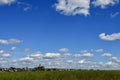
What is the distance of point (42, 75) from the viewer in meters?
39.7

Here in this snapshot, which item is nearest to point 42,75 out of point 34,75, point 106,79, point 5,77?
point 34,75

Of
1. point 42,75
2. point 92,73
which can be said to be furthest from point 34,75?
point 92,73

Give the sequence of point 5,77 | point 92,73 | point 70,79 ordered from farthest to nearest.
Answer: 1. point 92,73
2. point 70,79
3. point 5,77

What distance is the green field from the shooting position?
38.5 m

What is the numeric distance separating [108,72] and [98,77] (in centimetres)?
263

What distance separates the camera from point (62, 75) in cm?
4109

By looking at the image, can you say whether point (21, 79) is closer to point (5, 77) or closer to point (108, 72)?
point (5, 77)

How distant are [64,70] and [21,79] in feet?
25.4

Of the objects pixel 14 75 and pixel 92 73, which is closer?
pixel 14 75

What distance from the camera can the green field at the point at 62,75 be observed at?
126 feet

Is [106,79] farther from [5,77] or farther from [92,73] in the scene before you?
[5,77]

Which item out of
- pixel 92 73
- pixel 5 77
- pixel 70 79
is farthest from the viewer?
pixel 92 73

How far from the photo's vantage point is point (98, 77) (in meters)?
41.8

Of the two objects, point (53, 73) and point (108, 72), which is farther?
point (108, 72)
